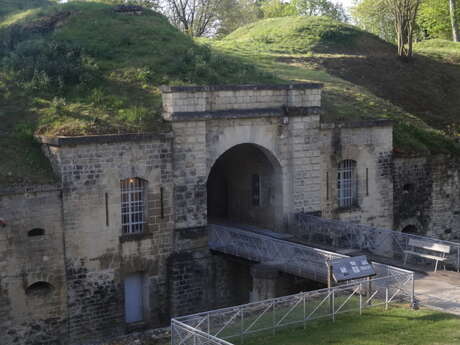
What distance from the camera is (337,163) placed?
29.8m

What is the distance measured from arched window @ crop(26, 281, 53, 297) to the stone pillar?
22.0 feet

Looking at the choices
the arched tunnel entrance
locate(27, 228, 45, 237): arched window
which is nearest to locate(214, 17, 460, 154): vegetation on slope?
the arched tunnel entrance

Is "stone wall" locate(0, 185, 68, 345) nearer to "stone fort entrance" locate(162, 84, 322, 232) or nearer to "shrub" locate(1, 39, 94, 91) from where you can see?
"stone fort entrance" locate(162, 84, 322, 232)

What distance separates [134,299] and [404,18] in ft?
106

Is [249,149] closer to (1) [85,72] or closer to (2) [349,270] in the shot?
(1) [85,72]

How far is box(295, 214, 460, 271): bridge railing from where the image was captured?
24641 millimetres

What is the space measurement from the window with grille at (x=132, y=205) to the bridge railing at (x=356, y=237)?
6412mm

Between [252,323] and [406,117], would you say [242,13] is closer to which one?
[406,117]

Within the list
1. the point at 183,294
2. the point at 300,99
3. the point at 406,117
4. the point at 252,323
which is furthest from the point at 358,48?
the point at 252,323

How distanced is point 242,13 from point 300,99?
45.5 m

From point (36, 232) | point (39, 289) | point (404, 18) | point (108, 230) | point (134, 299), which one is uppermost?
point (404, 18)

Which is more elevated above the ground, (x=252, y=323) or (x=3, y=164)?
(x=3, y=164)

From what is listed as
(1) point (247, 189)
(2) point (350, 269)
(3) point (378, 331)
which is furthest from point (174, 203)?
(3) point (378, 331)

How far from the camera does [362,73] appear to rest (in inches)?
1848
